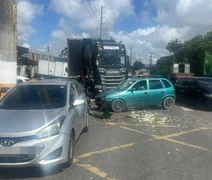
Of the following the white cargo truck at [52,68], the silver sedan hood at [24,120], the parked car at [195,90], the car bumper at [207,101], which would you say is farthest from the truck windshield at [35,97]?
the white cargo truck at [52,68]

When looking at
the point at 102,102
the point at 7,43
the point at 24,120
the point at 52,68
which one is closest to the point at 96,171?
the point at 24,120

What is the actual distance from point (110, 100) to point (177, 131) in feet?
14.1

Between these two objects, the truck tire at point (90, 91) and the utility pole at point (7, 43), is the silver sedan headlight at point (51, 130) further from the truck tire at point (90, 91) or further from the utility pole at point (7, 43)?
the truck tire at point (90, 91)

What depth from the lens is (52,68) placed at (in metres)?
34.1

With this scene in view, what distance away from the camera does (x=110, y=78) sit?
1795 cm

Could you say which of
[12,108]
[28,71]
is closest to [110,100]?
[12,108]

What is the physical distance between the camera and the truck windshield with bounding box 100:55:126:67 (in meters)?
18.1

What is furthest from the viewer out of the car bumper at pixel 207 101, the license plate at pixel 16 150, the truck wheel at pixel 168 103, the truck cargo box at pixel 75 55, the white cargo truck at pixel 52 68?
the white cargo truck at pixel 52 68

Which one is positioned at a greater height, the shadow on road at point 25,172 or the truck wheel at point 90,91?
the truck wheel at point 90,91

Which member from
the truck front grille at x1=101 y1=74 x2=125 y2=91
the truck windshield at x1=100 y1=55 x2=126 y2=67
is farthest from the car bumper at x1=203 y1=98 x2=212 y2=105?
the truck windshield at x1=100 y1=55 x2=126 y2=67

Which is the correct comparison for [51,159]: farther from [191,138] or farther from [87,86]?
[87,86]

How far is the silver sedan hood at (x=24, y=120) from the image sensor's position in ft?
15.5

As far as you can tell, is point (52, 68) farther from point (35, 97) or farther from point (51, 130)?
point (51, 130)

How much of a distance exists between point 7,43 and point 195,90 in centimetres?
948
